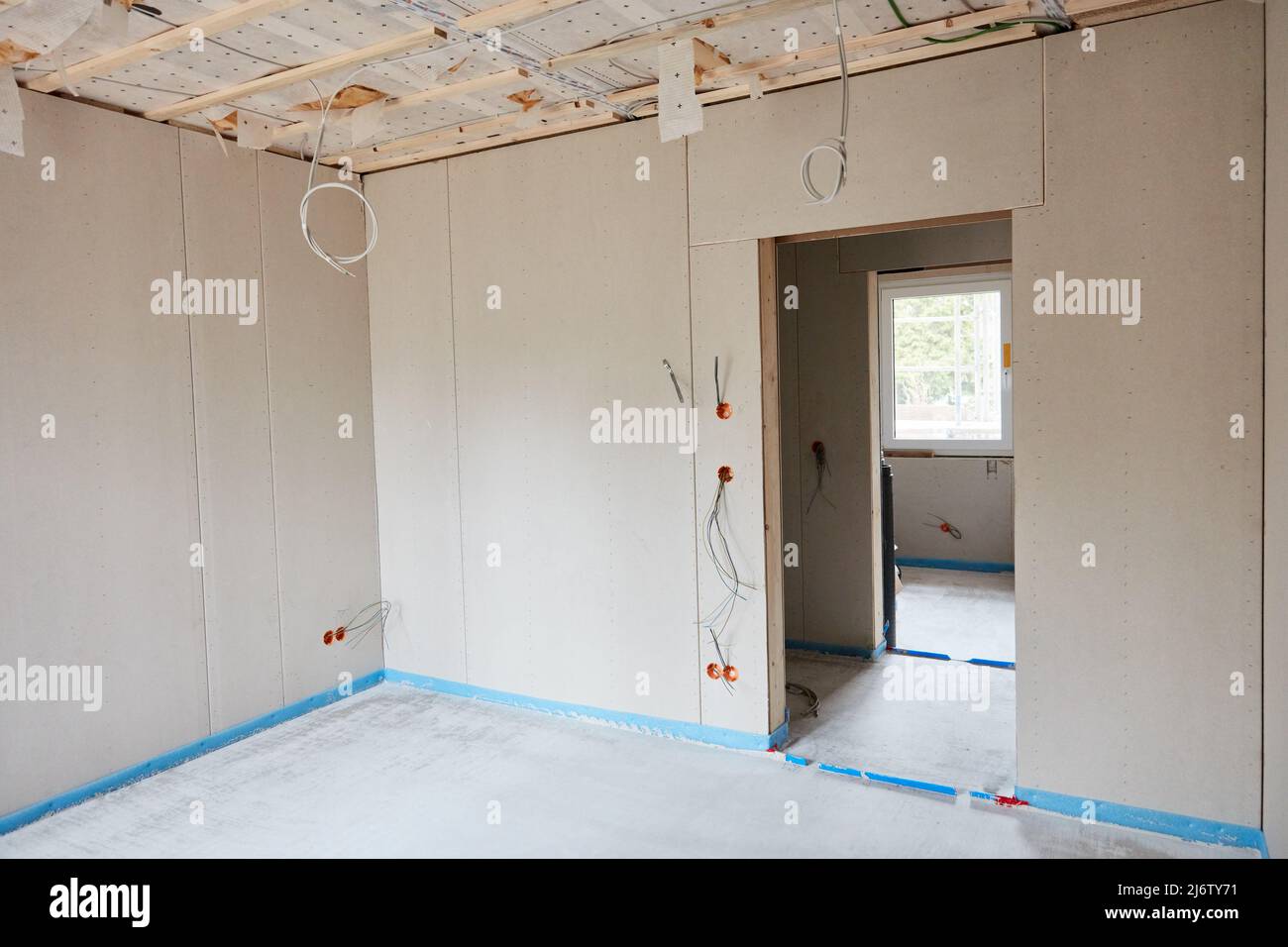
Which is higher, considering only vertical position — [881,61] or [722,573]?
[881,61]

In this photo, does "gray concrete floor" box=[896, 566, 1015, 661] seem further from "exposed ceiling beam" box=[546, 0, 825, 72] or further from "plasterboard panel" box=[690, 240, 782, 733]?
"exposed ceiling beam" box=[546, 0, 825, 72]

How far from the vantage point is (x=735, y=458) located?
13.0 ft

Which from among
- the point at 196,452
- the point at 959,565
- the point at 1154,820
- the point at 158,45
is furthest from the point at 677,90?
the point at 959,565

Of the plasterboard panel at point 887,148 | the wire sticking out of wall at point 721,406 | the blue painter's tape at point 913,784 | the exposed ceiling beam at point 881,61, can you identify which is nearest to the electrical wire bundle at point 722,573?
the wire sticking out of wall at point 721,406

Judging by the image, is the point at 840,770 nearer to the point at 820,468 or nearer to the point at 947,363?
the point at 820,468

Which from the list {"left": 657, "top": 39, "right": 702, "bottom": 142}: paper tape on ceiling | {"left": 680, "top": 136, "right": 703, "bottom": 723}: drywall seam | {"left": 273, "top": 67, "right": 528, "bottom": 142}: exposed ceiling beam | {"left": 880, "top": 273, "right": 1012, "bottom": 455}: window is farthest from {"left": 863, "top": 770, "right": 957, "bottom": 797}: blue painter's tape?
{"left": 880, "top": 273, "right": 1012, "bottom": 455}: window

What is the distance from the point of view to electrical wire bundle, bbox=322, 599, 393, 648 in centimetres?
484

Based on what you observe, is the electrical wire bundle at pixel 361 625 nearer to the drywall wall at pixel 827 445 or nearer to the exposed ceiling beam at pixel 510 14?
the drywall wall at pixel 827 445

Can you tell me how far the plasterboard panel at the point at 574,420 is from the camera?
4117 millimetres

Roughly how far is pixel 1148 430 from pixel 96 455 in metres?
4.10

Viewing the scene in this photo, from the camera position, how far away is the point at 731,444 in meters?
3.96

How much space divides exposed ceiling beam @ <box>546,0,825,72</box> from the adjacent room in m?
0.02
